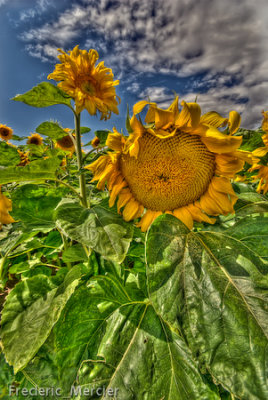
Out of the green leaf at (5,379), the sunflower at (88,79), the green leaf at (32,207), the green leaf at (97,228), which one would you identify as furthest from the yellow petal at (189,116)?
the green leaf at (5,379)

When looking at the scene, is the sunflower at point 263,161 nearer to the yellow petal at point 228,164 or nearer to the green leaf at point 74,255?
the yellow petal at point 228,164

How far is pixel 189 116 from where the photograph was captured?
0.71 metres

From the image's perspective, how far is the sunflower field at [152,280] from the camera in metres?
0.60

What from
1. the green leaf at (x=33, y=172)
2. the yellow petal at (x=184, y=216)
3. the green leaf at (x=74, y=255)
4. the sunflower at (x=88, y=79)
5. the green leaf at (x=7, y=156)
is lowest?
the green leaf at (x=74, y=255)

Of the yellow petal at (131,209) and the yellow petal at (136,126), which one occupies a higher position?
the yellow petal at (136,126)

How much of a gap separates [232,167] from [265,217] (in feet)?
0.77

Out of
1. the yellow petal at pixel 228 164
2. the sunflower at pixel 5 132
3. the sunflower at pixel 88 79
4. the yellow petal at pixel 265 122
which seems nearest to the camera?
the yellow petal at pixel 228 164

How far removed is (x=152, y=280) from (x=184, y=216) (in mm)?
338

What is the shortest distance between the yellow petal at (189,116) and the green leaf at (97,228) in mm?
388

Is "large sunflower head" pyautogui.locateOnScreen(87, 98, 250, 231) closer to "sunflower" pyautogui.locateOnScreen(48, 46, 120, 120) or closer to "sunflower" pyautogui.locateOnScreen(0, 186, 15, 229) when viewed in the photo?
"sunflower" pyautogui.locateOnScreen(0, 186, 15, 229)

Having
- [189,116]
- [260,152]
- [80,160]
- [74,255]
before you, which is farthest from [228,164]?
[74,255]

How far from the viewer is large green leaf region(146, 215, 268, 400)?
552 millimetres

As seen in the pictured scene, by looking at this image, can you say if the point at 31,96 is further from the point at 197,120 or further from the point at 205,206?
the point at 205,206

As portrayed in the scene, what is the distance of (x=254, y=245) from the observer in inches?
30.8
